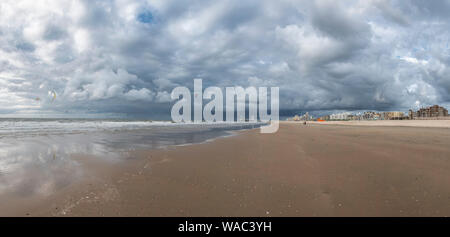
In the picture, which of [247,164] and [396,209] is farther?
[247,164]

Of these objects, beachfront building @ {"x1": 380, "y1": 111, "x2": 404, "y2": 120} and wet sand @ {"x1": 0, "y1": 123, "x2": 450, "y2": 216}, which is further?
beachfront building @ {"x1": 380, "y1": 111, "x2": 404, "y2": 120}

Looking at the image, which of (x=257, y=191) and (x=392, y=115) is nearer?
(x=257, y=191)

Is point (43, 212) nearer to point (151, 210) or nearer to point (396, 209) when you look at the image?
point (151, 210)

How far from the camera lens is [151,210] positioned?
3707mm

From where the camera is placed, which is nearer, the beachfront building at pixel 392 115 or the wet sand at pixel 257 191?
the wet sand at pixel 257 191
